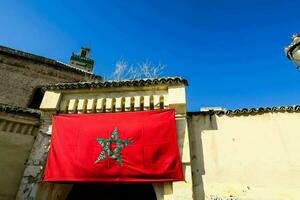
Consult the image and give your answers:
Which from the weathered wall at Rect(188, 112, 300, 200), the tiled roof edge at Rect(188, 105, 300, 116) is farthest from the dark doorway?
the tiled roof edge at Rect(188, 105, 300, 116)

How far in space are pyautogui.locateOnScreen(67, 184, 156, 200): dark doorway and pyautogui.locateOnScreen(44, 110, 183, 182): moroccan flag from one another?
150 cm

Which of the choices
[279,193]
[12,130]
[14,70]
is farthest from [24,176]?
[14,70]

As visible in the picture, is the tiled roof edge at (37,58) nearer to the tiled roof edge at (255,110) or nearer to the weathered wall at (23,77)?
the weathered wall at (23,77)

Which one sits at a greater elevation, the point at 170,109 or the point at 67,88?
the point at 67,88

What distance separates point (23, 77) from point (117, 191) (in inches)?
434

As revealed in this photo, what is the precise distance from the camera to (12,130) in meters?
6.40

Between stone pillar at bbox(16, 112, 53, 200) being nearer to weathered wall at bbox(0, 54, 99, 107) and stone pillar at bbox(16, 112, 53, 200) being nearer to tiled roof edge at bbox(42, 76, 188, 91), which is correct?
tiled roof edge at bbox(42, 76, 188, 91)

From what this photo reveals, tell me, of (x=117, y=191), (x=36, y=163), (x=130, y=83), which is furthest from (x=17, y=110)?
(x=117, y=191)

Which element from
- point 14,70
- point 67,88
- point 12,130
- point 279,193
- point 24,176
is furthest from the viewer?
point 14,70

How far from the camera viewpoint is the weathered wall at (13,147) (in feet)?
19.0

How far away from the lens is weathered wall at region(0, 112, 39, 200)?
5793 mm

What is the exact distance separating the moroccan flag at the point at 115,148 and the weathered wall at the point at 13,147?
28.2 inches

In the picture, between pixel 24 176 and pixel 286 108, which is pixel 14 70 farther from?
pixel 286 108

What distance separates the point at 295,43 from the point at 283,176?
2.92 meters
